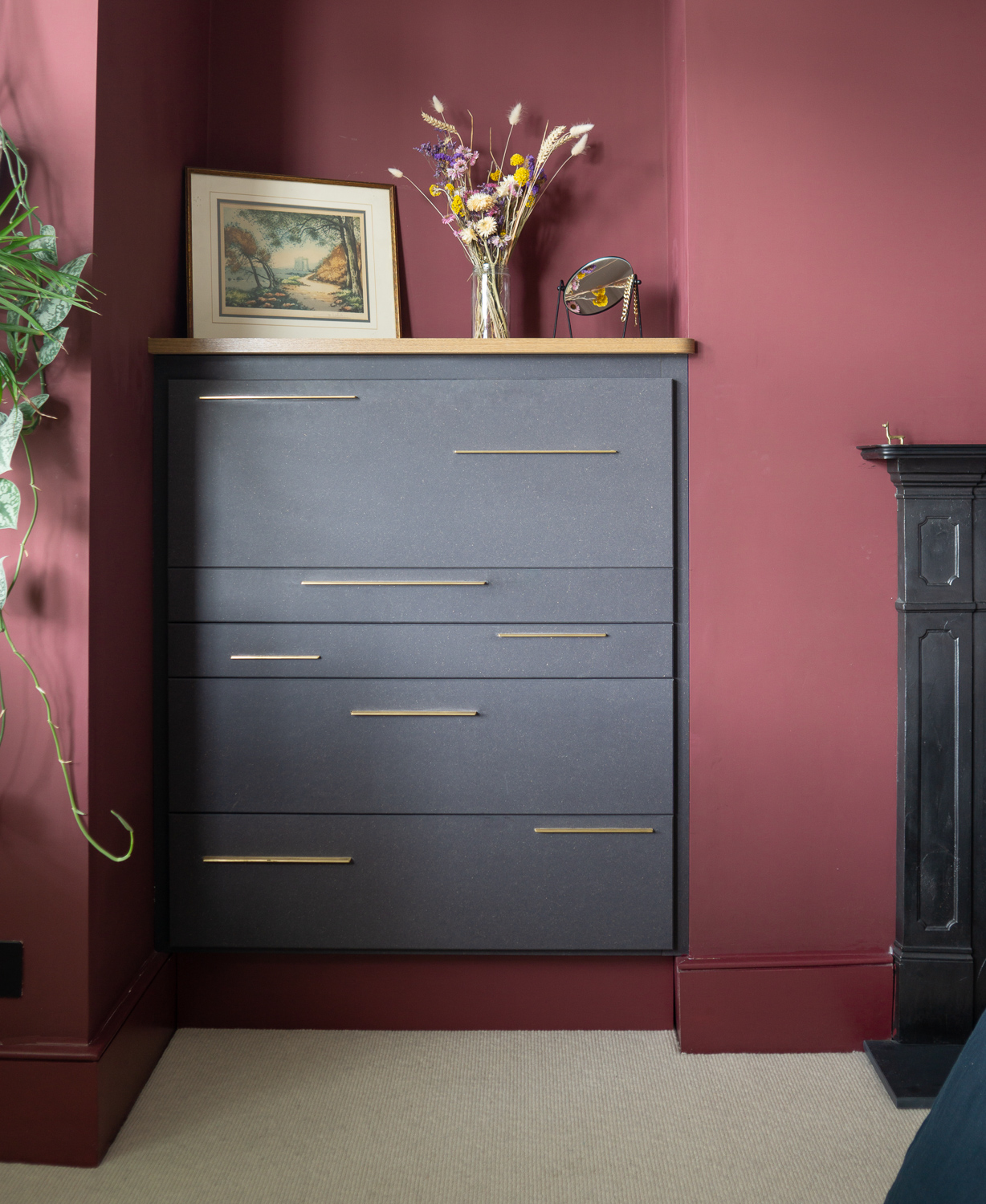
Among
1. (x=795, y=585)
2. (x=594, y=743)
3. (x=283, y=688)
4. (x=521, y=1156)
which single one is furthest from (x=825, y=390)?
(x=521, y=1156)

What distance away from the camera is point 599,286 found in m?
2.00

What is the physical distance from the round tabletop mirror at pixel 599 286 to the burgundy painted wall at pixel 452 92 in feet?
0.39

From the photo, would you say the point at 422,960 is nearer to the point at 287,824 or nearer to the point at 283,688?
the point at 287,824

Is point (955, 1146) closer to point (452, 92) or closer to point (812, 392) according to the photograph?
point (812, 392)

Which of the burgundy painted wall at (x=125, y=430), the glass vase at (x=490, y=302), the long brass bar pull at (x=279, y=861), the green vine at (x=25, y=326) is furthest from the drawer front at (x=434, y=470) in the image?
the long brass bar pull at (x=279, y=861)

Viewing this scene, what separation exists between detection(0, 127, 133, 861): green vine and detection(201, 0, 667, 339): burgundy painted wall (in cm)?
83

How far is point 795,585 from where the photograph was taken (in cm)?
182

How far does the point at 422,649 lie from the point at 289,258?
3.32 feet

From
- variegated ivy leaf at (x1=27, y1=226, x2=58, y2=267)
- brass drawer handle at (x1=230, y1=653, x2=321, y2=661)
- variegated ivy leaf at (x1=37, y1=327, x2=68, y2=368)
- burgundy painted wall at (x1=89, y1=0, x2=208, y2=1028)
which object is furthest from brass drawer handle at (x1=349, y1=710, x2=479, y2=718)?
variegated ivy leaf at (x1=27, y1=226, x2=58, y2=267)

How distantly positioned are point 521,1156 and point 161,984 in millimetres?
817

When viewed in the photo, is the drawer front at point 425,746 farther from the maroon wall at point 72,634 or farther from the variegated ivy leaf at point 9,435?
the variegated ivy leaf at point 9,435

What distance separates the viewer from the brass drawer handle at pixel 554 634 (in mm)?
1813

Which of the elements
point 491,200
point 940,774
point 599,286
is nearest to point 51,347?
point 491,200

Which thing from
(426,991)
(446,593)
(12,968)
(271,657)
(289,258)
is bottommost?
(426,991)
